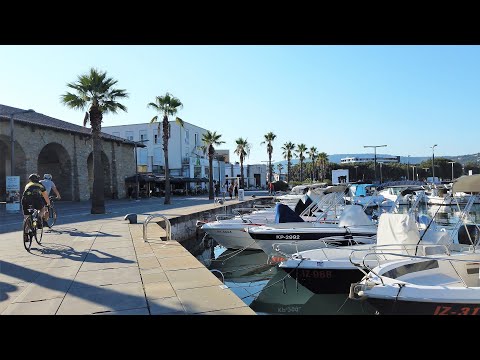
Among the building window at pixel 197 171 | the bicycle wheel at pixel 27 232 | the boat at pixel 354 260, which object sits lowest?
the boat at pixel 354 260

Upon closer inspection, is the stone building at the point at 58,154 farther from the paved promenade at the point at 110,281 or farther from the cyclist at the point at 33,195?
the paved promenade at the point at 110,281

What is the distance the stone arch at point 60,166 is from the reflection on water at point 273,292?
2936 cm

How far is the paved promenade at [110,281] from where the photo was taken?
5.17m

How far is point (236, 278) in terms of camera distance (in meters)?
13.9

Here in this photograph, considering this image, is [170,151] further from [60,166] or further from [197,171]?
[60,166]

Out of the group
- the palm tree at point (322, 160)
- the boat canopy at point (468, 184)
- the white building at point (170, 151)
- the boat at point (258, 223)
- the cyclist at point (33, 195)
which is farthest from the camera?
the palm tree at point (322, 160)

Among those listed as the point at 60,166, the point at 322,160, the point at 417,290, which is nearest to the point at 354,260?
the point at 417,290

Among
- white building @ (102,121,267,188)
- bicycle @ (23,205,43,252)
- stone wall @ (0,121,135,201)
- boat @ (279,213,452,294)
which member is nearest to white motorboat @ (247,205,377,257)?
boat @ (279,213,452,294)

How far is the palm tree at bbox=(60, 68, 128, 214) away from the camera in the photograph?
2266 cm

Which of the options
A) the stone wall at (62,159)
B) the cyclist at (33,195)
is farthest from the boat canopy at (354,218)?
the stone wall at (62,159)

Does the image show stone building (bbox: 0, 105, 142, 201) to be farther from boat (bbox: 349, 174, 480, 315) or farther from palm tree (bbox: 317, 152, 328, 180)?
palm tree (bbox: 317, 152, 328, 180)

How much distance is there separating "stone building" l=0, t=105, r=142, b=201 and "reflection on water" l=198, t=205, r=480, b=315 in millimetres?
22504
